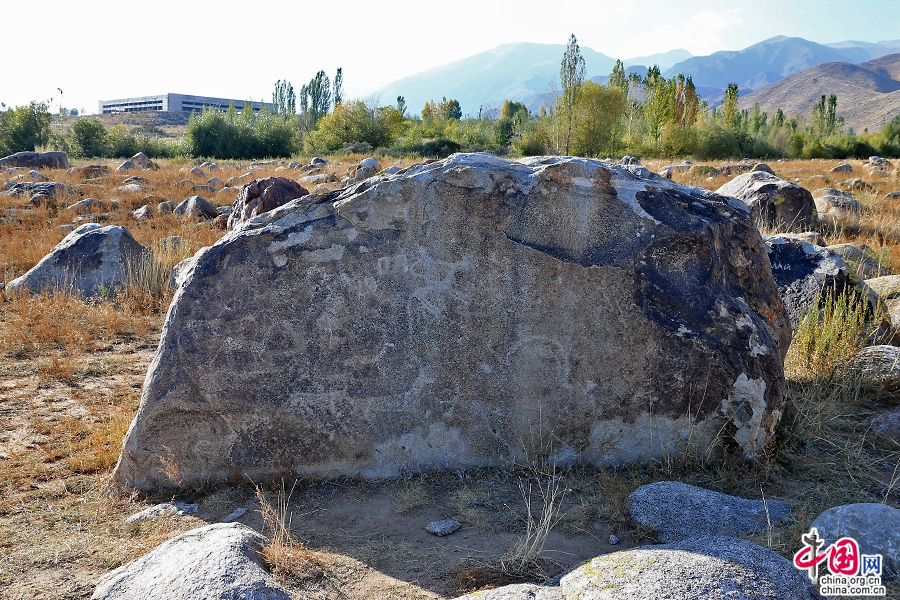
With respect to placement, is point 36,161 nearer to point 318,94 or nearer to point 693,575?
point 693,575

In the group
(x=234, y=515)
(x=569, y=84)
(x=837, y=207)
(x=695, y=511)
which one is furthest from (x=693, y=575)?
(x=569, y=84)

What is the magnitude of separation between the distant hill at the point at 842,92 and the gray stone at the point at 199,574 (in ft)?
448

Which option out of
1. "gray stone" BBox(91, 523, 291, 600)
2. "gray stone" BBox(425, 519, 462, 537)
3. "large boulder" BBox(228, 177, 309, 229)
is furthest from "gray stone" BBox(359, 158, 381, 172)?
"gray stone" BBox(91, 523, 291, 600)

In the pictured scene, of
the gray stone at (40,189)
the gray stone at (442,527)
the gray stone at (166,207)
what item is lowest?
the gray stone at (442,527)

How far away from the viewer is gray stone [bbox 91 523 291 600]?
1934mm

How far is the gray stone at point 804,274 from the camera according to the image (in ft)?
15.0

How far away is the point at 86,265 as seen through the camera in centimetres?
673

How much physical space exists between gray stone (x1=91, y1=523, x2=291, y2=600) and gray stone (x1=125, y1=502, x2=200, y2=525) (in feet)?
1.82

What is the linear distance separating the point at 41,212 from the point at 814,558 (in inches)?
498

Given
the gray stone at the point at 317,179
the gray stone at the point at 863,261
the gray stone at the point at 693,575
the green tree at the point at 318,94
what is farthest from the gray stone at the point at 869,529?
the green tree at the point at 318,94

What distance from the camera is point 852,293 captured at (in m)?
4.38

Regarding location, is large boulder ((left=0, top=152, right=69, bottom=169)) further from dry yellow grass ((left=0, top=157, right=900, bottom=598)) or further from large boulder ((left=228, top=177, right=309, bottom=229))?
dry yellow grass ((left=0, top=157, right=900, bottom=598))

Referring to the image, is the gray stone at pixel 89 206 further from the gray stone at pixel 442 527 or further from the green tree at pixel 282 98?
the green tree at pixel 282 98

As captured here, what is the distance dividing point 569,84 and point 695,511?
29534mm
